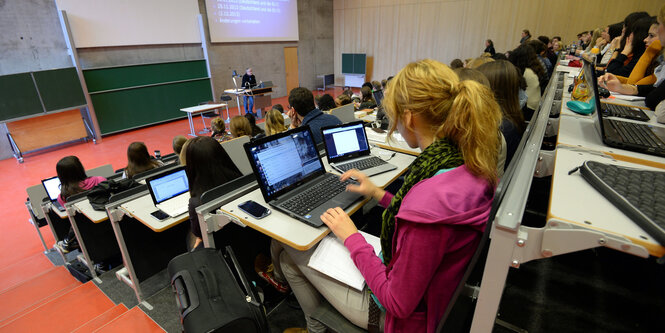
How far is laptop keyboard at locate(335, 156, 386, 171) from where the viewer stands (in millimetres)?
1892

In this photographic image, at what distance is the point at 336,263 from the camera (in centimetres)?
122

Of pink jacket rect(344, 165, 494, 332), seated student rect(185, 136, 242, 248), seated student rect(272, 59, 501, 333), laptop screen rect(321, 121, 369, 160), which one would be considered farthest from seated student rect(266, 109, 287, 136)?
pink jacket rect(344, 165, 494, 332)

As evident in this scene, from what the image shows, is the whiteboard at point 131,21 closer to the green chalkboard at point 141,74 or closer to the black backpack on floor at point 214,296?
the green chalkboard at point 141,74

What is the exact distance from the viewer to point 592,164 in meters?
0.82

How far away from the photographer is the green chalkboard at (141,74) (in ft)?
21.8

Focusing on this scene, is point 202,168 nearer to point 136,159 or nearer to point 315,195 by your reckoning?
point 315,195

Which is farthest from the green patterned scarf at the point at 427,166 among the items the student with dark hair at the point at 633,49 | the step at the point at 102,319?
the student with dark hair at the point at 633,49

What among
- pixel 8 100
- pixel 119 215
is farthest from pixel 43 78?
pixel 119 215

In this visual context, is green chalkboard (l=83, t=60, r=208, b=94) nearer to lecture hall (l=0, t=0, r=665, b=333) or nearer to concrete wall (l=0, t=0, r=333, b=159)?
concrete wall (l=0, t=0, r=333, b=159)

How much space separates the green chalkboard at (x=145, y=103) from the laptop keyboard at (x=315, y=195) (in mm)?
7410

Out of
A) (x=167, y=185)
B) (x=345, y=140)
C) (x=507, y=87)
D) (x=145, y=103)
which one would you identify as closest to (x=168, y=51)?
(x=145, y=103)

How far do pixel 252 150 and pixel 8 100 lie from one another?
275 inches

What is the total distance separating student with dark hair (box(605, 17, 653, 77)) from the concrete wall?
872 centimetres

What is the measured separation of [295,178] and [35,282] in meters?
3.11
